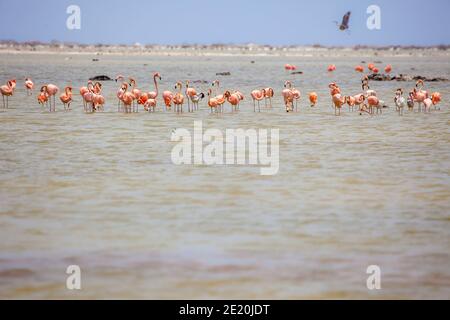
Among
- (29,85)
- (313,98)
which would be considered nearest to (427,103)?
(313,98)

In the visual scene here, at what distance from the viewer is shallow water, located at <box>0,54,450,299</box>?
7391 mm

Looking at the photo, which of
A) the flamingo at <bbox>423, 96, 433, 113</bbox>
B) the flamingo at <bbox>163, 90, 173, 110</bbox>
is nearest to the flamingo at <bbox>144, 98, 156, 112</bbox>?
the flamingo at <bbox>163, 90, 173, 110</bbox>

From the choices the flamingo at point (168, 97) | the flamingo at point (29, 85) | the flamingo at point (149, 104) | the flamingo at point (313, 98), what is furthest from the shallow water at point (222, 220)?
the flamingo at point (29, 85)

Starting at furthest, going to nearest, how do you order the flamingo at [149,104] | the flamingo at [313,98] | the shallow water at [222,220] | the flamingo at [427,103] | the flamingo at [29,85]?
1. the flamingo at [29,85]
2. the flamingo at [313,98]
3. the flamingo at [427,103]
4. the flamingo at [149,104]
5. the shallow water at [222,220]

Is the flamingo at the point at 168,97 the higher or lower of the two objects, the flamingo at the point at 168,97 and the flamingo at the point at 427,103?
the higher

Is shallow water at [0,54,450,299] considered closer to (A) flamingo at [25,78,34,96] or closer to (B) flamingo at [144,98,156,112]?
Answer: (B) flamingo at [144,98,156,112]

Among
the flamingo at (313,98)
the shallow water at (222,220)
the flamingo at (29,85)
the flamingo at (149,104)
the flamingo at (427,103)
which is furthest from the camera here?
the flamingo at (29,85)

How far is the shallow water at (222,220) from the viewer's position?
739 centimetres

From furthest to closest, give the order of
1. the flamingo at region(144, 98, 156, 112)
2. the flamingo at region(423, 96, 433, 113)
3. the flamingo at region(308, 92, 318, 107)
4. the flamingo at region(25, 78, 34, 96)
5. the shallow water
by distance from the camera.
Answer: the flamingo at region(25, 78, 34, 96), the flamingo at region(308, 92, 318, 107), the flamingo at region(423, 96, 433, 113), the flamingo at region(144, 98, 156, 112), the shallow water

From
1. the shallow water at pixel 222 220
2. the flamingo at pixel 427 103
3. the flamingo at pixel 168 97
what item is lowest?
the shallow water at pixel 222 220

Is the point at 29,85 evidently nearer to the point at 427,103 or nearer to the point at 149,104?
the point at 149,104

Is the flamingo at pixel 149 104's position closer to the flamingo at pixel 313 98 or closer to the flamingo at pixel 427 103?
the flamingo at pixel 313 98

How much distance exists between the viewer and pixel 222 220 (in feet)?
31.1

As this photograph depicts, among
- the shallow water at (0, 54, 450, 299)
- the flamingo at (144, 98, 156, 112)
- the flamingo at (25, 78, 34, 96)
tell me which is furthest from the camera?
the flamingo at (25, 78, 34, 96)
